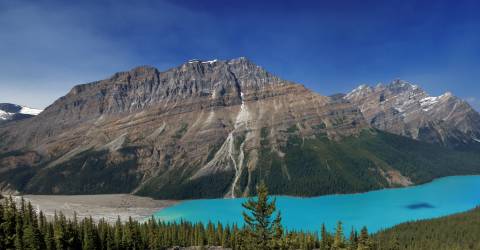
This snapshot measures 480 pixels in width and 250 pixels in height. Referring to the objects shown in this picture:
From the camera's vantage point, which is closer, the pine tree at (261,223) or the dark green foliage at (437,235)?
the pine tree at (261,223)

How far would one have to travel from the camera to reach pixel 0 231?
3438 inches

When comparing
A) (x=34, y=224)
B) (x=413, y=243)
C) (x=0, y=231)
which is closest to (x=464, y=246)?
(x=413, y=243)

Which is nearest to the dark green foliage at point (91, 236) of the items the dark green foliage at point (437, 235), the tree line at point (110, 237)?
the tree line at point (110, 237)

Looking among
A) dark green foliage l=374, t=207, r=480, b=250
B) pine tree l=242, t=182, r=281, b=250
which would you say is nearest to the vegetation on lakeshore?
dark green foliage l=374, t=207, r=480, b=250

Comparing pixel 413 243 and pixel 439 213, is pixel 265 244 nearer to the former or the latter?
pixel 413 243

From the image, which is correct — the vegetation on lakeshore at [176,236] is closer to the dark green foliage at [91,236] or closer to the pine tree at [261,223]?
the dark green foliage at [91,236]

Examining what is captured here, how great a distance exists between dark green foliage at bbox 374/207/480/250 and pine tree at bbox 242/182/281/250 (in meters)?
78.0

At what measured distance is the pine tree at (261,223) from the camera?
115 feet

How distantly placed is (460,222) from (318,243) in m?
57.8

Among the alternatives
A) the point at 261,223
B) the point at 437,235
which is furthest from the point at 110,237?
the point at 437,235

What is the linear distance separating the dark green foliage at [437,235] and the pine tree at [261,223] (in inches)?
3071

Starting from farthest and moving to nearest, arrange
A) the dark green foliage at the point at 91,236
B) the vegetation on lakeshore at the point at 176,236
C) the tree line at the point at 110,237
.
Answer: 1. the dark green foliage at the point at 91,236
2. the vegetation on lakeshore at the point at 176,236
3. the tree line at the point at 110,237

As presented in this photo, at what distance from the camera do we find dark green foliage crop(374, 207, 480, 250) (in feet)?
362

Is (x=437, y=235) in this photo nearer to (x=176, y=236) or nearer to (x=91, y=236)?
(x=176, y=236)
